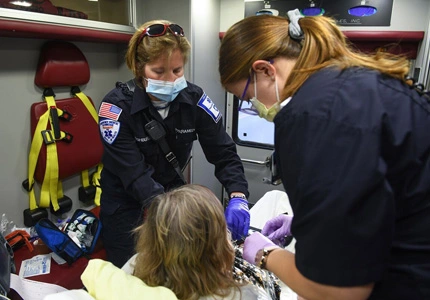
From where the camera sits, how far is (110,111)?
1.63 m

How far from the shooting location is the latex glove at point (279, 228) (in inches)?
63.3

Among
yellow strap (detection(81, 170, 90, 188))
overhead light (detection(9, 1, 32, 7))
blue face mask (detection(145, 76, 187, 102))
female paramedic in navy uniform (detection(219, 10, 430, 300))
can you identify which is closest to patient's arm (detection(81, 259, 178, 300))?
female paramedic in navy uniform (detection(219, 10, 430, 300))

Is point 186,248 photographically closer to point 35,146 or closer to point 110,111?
point 110,111

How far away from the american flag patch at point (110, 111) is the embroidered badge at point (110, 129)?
0.08ft

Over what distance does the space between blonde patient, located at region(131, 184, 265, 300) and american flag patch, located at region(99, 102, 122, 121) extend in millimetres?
603

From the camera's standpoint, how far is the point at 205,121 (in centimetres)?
184

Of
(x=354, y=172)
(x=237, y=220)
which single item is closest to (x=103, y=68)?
(x=237, y=220)

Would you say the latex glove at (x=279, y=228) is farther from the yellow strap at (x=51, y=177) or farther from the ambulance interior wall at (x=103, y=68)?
the yellow strap at (x=51, y=177)

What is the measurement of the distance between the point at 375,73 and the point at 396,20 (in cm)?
217

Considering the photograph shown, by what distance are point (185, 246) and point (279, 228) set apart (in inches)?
25.8

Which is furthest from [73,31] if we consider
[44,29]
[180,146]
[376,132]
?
[376,132]

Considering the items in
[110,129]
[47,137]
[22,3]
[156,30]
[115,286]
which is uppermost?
[22,3]

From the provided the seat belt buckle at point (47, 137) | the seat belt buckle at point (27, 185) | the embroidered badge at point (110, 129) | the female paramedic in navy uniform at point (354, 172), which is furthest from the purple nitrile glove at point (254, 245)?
the seat belt buckle at point (27, 185)

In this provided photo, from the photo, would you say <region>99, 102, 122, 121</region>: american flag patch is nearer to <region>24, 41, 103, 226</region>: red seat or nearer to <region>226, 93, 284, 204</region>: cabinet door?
<region>24, 41, 103, 226</region>: red seat
